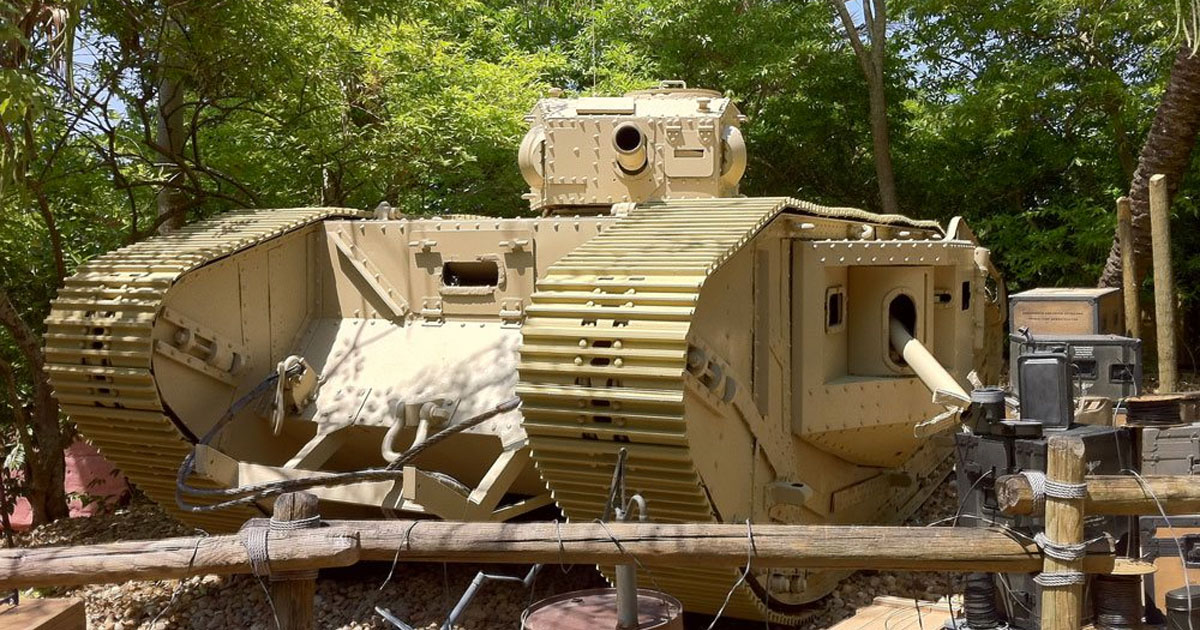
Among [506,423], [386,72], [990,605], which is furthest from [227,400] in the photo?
[386,72]

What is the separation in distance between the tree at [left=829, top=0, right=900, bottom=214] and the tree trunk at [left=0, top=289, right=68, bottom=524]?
1051 centimetres

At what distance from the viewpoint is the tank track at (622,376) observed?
4.71 metres

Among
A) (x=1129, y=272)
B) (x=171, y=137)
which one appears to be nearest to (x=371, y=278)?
(x=171, y=137)

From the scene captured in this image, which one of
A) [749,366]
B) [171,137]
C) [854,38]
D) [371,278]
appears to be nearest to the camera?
[749,366]

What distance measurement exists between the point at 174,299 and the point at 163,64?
4601 millimetres

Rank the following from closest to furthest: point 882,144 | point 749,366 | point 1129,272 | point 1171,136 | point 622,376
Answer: point 622,376 → point 749,366 → point 1129,272 → point 1171,136 → point 882,144

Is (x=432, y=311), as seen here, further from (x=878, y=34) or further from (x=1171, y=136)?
(x=878, y=34)

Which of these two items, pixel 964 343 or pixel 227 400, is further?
pixel 964 343

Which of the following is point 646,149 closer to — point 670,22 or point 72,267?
point 72,267

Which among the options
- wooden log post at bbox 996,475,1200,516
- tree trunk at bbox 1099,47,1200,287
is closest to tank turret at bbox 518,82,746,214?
wooden log post at bbox 996,475,1200,516

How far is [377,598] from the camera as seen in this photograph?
6.82 metres

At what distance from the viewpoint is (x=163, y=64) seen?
404 inches

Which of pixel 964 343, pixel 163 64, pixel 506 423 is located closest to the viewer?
pixel 506 423

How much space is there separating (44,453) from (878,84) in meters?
11.2
